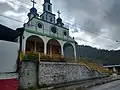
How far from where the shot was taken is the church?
57.7ft

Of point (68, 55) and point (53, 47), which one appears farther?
point (68, 55)

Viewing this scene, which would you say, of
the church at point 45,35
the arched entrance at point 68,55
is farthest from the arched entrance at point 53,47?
the arched entrance at point 68,55

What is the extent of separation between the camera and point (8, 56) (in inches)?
366

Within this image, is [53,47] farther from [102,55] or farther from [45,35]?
[102,55]

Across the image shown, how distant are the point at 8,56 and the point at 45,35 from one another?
9.65m

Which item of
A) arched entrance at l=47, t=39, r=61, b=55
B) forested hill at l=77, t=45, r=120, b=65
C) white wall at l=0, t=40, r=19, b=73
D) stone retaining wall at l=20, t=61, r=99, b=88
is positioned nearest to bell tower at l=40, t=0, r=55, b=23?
arched entrance at l=47, t=39, r=61, b=55

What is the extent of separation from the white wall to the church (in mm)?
6397

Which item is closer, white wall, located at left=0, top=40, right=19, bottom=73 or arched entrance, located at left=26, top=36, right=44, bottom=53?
white wall, located at left=0, top=40, right=19, bottom=73

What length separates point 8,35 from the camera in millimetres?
11203

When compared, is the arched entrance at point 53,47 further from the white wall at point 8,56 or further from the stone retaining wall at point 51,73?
the white wall at point 8,56

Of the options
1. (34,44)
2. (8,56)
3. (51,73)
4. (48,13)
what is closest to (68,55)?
(34,44)

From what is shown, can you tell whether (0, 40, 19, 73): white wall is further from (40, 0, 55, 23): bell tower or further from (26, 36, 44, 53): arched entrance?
(40, 0, 55, 23): bell tower

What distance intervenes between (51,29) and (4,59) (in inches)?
476

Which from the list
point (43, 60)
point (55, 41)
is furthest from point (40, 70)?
point (55, 41)
